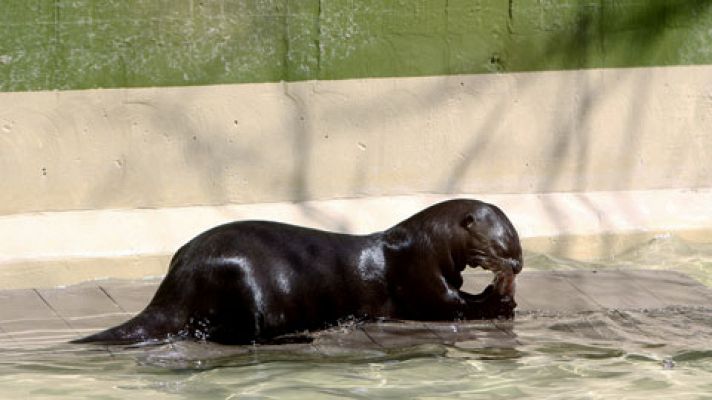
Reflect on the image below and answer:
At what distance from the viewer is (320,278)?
746 cm

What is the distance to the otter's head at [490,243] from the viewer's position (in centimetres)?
767

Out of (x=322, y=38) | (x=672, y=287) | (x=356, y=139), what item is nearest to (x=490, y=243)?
(x=672, y=287)

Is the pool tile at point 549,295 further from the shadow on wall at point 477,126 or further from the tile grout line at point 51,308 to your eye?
the tile grout line at point 51,308

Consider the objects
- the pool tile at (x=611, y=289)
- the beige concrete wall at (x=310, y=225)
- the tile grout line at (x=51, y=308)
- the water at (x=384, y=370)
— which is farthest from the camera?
the beige concrete wall at (x=310, y=225)

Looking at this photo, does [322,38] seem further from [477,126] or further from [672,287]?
[672,287]

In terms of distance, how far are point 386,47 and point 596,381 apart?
3.31m

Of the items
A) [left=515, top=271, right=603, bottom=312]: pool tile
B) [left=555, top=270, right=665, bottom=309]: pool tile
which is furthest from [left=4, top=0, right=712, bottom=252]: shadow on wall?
[left=515, top=271, right=603, bottom=312]: pool tile

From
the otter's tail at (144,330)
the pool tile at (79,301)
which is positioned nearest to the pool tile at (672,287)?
the otter's tail at (144,330)

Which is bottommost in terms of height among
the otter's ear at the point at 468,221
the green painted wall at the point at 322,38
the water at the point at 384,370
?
the water at the point at 384,370

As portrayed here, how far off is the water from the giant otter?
17cm

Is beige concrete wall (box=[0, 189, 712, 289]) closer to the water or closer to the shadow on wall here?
the shadow on wall

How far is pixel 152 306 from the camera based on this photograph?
727 centimetres

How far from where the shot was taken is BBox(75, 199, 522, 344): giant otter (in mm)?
7176

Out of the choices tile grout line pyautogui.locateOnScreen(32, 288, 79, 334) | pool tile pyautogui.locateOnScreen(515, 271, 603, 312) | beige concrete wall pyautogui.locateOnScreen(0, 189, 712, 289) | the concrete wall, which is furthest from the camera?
the concrete wall
